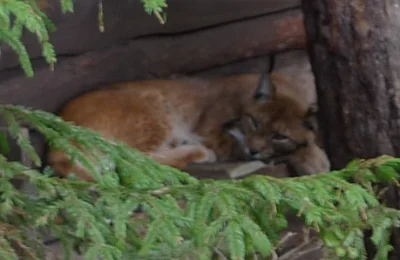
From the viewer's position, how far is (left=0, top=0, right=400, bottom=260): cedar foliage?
3.51 ft

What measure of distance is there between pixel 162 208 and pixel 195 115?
5.41 feet

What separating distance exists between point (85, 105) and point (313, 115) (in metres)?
0.85

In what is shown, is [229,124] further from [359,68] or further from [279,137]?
[359,68]

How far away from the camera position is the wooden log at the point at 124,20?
7.40ft

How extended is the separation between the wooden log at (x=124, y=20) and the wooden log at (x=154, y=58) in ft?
0.10

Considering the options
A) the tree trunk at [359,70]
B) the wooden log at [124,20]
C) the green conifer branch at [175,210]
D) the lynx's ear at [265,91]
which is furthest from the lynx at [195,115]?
the green conifer branch at [175,210]

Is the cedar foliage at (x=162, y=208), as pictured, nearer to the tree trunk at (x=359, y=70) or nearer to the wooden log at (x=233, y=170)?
the tree trunk at (x=359, y=70)

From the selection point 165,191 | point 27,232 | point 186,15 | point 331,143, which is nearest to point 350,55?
point 331,143

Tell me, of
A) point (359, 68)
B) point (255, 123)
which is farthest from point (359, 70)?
point (255, 123)

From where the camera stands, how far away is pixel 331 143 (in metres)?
1.81

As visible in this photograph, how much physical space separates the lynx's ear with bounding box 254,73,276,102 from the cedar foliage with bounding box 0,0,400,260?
133 centimetres

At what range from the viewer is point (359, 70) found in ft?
5.45

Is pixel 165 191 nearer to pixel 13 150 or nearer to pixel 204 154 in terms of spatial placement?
pixel 13 150

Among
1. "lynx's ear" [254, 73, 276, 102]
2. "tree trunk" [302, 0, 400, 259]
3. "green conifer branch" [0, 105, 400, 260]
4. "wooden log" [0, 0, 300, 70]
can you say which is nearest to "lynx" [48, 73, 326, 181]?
"lynx's ear" [254, 73, 276, 102]
